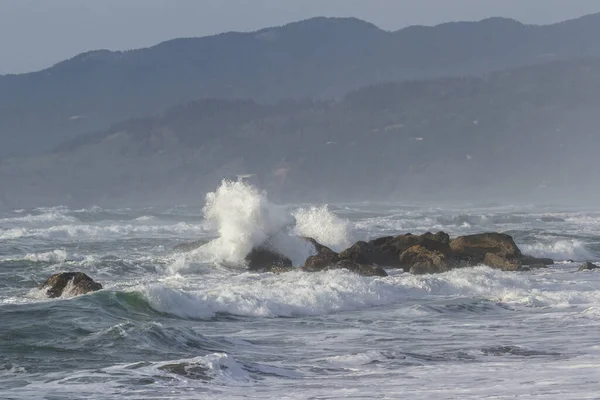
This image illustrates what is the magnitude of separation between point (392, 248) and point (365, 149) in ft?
424

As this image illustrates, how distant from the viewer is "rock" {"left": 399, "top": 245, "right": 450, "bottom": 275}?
3189 cm

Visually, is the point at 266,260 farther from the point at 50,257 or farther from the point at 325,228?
the point at 325,228

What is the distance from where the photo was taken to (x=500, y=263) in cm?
3297

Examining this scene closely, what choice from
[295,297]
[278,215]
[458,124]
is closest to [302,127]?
[458,124]

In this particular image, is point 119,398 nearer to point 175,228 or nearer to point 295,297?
point 295,297

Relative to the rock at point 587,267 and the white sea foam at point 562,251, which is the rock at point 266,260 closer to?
the rock at point 587,267

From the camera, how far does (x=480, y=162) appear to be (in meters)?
158

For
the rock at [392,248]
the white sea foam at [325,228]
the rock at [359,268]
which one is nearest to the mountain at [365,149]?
the white sea foam at [325,228]

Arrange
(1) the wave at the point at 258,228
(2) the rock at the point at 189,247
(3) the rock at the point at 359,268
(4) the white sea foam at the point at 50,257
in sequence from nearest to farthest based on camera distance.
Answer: (3) the rock at the point at 359,268 < (4) the white sea foam at the point at 50,257 < (1) the wave at the point at 258,228 < (2) the rock at the point at 189,247

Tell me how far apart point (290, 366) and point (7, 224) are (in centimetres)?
5492

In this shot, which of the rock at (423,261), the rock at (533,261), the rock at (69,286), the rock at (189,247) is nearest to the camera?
the rock at (69,286)

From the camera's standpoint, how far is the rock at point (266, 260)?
3417 centimetres

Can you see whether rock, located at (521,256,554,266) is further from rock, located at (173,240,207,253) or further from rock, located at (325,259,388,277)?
rock, located at (173,240,207,253)

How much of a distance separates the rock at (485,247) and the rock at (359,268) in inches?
141
